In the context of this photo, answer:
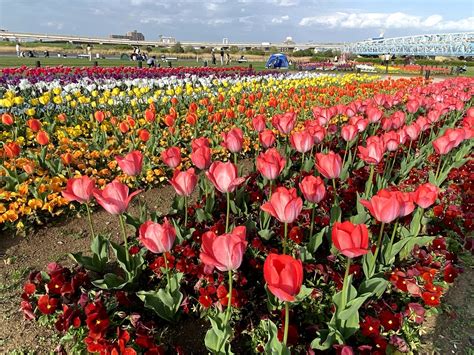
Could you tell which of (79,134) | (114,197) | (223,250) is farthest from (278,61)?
(223,250)

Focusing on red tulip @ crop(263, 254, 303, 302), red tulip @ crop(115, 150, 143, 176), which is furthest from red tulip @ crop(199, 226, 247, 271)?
red tulip @ crop(115, 150, 143, 176)

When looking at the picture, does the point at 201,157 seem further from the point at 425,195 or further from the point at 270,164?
the point at 425,195

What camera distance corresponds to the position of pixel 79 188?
2.37 metres

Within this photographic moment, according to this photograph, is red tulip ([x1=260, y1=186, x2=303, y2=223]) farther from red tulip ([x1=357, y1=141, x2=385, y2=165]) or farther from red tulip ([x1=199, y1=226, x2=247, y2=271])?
red tulip ([x1=357, y1=141, x2=385, y2=165])

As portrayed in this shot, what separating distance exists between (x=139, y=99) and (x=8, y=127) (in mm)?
2812

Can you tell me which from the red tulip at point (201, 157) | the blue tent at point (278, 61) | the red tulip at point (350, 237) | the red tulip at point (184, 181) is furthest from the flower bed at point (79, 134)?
the blue tent at point (278, 61)

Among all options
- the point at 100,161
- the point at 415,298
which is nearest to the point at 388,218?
the point at 415,298

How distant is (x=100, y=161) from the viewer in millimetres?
5598

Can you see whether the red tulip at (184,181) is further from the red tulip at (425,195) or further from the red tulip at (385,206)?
the red tulip at (425,195)

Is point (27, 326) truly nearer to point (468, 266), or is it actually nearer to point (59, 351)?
point (59, 351)

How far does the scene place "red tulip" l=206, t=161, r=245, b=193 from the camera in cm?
246

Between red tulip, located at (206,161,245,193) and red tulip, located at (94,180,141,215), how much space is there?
0.54m

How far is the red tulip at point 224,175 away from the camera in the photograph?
246 cm

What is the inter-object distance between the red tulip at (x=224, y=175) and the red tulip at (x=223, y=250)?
2.38ft
